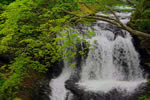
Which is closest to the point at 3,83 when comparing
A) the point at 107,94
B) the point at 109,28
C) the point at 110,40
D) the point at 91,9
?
the point at 107,94

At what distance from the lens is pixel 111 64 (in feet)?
36.7

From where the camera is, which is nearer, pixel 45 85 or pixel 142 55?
pixel 45 85

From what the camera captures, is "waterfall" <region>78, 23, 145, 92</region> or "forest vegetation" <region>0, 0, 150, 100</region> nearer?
"forest vegetation" <region>0, 0, 150, 100</region>

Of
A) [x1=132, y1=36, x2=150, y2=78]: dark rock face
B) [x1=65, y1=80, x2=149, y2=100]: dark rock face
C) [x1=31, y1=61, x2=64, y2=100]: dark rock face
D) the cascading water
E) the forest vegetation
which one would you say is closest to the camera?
the forest vegetation

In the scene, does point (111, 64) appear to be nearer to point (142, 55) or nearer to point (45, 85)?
point (142, 55)

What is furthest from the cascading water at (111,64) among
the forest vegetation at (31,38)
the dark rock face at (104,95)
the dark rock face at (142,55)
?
the forest vegetation at (31,38)

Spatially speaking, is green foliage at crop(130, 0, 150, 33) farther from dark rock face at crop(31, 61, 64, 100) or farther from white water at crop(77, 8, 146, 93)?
dark rock face at crop(31, 61, 64, 100)

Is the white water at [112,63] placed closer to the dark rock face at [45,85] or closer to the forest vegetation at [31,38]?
the dark rock face at [45,85]

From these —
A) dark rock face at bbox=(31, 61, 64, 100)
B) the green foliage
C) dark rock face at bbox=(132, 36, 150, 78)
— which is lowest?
dark rock face at bbox=(31, 61, 64, 100)

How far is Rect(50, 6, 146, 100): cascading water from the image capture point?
10.5 meters

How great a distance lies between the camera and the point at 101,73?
36.0ft

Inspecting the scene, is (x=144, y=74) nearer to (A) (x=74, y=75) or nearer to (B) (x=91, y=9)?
(A) (x=74, y=75)

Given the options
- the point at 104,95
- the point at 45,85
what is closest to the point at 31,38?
the point at 45,85

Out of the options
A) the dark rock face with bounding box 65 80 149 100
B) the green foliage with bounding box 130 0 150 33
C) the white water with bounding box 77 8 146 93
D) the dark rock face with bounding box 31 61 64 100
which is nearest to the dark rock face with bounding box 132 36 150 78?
the white water with bounding box 77 8 146 93
